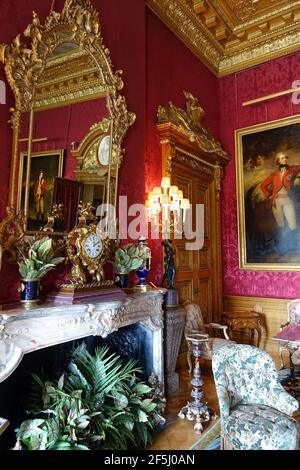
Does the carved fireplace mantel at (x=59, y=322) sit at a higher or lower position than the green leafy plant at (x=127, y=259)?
lower

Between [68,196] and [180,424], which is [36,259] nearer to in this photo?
[68,196]

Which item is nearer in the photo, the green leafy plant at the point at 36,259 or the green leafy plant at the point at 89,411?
the green leafy plant at the point at 89,411

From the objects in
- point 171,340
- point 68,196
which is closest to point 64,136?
point 68,196

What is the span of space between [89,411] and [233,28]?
21.4 feet

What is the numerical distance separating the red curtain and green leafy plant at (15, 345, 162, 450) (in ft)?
4.01

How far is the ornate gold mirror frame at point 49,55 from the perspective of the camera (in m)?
2.64

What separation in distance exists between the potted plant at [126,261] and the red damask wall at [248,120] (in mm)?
3129

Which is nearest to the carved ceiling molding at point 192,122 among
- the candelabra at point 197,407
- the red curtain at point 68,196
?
the red curtain at point 68,196

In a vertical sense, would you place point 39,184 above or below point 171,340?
above

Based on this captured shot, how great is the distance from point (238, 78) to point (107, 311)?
556 centimetres

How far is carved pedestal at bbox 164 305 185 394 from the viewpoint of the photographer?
12.6 ft

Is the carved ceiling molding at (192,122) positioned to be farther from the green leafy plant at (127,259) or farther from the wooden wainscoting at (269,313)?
the wooden wainscoting at (269,313)

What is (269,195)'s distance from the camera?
5781 mm

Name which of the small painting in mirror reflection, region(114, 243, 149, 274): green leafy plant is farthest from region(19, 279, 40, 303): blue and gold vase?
region(114, 243, 149, 274): green leafy plant
